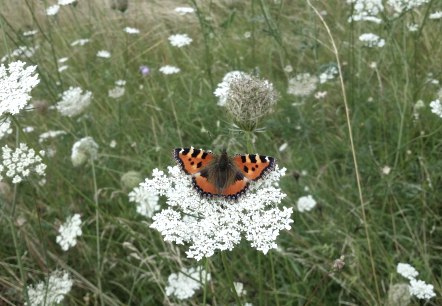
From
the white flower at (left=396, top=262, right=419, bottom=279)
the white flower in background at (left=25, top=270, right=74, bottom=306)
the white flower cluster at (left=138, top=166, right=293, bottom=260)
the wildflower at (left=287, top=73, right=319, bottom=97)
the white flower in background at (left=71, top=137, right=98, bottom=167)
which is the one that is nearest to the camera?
the white flower cluster at (left=138, top=166, right=293, bottom=260)

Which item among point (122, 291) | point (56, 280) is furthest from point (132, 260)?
point (56, 280)

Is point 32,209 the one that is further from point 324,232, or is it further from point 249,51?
point 249,51

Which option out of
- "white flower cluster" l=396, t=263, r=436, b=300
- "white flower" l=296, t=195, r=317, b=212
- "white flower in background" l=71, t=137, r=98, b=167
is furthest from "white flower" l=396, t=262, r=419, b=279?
"white flower in background" l=71, t=137, r=98, b=167

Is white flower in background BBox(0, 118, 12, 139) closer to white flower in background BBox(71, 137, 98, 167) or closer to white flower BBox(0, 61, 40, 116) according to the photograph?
white flower BBox(0, 61, 40, 116)

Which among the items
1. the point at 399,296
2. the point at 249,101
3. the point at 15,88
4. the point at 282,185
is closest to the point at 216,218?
the point at 249,101

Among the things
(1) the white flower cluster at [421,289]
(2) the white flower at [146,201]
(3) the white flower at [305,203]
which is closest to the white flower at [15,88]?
(2) the white flower at [146,201]

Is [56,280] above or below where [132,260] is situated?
above
